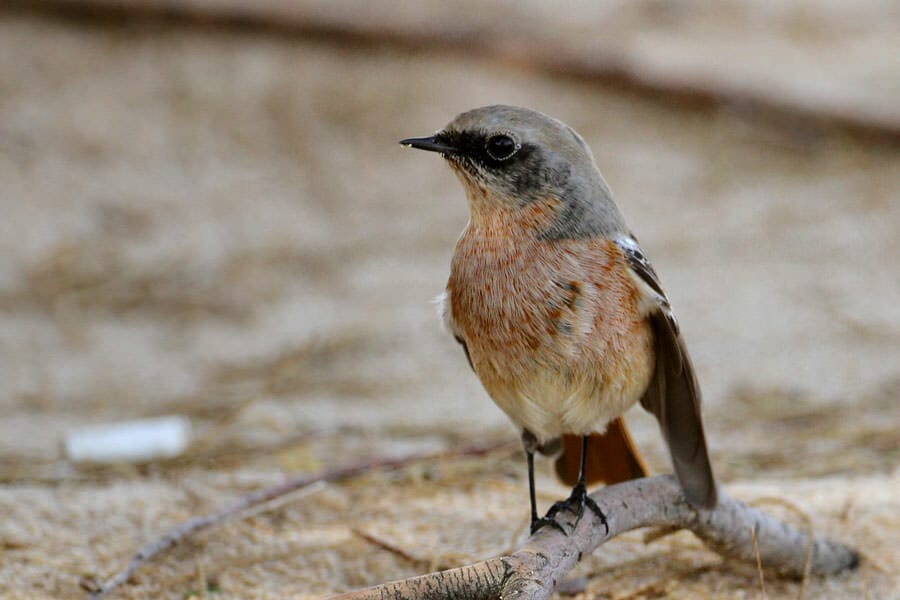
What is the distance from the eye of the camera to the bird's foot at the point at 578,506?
2.48 m

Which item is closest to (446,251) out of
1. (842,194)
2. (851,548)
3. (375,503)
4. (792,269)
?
(792,269)

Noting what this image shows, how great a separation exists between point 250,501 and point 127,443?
39.5 inches

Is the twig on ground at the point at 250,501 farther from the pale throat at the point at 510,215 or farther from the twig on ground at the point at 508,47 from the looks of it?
the twig on ground at the point at 508,47

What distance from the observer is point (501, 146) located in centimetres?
254

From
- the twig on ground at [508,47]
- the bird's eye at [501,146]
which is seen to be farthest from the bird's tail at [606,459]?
the twig on ground at [508,47]

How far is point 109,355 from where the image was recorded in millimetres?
5289

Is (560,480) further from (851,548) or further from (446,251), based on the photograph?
(446,251)

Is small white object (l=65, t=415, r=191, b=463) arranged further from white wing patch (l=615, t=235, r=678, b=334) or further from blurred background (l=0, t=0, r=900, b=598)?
white wing patch (l=615, t=235, r=678, b=334)

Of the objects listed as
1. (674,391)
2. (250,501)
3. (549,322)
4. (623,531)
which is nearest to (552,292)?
(549,322)

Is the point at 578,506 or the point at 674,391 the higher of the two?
the point at 674,391

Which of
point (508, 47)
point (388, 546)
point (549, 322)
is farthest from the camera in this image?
point (508, 47)

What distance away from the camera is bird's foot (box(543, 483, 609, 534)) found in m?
2.48

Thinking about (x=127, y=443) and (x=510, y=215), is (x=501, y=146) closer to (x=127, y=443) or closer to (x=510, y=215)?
(x=510, y=215)

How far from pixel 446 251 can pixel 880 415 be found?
273 centimetres
